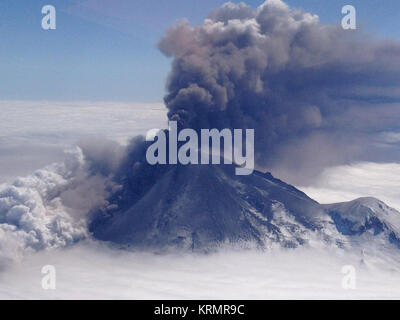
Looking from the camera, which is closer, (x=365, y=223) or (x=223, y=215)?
(x=223, y=215)

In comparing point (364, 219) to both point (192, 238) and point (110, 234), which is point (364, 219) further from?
point (110, 234)

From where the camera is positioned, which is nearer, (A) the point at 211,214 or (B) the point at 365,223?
(A) the point at 211,214

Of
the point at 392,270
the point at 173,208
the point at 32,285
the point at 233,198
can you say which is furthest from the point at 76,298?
the point at 392,270

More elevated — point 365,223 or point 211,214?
point 211,214

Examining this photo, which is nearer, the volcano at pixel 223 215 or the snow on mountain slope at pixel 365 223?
the volcano at pixel 223 215

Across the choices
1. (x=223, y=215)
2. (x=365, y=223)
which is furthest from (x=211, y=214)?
(x=365, y=223)

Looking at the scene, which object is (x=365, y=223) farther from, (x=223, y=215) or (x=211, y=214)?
(x=211, y=214)

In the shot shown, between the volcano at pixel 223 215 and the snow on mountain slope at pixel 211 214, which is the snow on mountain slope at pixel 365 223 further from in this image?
the snow on mountain slope at pixel 211 214

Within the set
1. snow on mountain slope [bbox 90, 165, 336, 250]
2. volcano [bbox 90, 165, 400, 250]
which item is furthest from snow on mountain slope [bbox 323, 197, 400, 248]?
snow on mountain slope [bbox 90, 165, 336, 250]

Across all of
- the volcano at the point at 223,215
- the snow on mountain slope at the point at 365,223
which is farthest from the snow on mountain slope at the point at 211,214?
the snow on mountain slope at the point at 365,223
